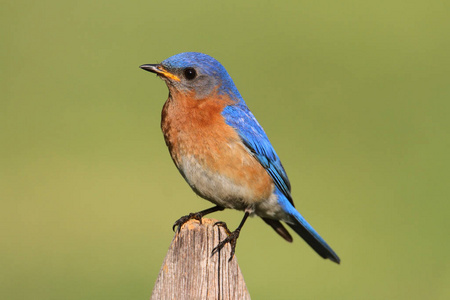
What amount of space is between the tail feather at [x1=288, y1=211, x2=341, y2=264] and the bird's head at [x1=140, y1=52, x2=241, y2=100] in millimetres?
1276

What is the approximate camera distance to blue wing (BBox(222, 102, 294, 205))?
223 inches

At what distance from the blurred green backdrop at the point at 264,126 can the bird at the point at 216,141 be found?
1903mm

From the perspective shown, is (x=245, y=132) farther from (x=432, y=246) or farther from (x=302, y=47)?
(x=302, y=47)

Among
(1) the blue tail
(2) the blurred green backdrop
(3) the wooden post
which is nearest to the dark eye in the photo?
(1) the blue tail

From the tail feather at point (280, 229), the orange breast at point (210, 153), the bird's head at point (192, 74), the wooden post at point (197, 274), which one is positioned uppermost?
the bird's head at point (192, 74)

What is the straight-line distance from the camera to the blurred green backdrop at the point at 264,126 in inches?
307

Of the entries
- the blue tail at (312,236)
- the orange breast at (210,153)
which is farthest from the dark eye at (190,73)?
the blue tail at (312,236)

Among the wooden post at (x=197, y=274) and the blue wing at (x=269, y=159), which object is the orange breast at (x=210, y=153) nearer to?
the blue wing at (x=269, y=159)

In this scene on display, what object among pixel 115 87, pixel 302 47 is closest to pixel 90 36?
pixel 115 87

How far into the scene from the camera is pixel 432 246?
26.3 feet

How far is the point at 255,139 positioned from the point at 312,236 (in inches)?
42.6

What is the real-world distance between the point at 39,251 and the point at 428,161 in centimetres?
468

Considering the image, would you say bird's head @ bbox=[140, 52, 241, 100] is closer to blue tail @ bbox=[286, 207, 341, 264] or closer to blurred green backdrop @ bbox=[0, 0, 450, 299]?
blue tail @ bbox=[286, 207, 341, 264]

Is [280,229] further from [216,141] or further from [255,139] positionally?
[216,141]
